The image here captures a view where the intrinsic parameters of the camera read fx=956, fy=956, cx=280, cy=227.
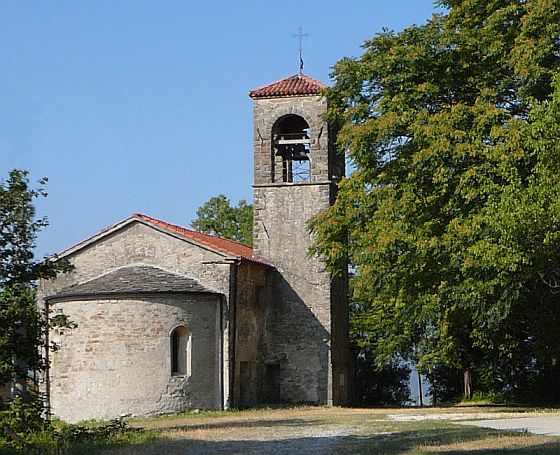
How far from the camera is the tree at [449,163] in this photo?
23.5 metres

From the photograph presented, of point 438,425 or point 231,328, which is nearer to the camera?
point 438,425

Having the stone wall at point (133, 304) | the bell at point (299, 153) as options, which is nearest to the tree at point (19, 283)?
the stone wall at point (133, 304)

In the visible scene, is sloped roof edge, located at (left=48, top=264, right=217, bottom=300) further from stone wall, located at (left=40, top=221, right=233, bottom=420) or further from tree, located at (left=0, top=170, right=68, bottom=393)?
tree, located at (left=0, top=170, right=68, bottom=393)

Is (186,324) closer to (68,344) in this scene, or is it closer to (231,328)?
(231,328)

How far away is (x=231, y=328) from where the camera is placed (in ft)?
101

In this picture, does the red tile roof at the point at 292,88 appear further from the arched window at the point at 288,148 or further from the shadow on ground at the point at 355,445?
the shadow on ground at the point at 355,445

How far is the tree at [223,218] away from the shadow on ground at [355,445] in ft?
127

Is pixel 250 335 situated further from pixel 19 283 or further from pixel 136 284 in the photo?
pixel 19 283

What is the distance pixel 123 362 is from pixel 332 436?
1099cm

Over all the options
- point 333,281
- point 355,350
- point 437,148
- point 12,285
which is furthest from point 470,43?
point 355,350

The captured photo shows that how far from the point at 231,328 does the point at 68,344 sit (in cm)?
513

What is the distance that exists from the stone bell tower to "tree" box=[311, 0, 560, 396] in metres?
3.81

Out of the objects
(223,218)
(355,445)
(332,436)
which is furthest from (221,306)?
(223,218)

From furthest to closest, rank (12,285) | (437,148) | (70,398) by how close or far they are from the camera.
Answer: (70,398) < (437,148) < (12,285)
